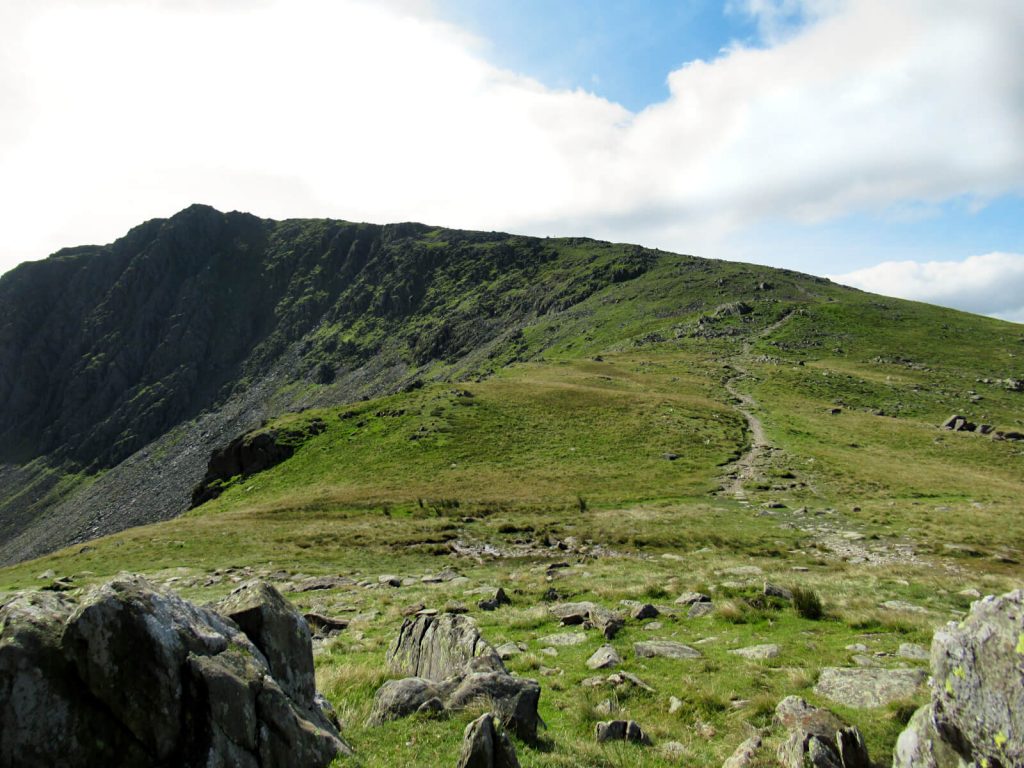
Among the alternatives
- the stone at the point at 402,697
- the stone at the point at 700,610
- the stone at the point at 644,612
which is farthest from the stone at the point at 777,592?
the stone at the point at 402,697

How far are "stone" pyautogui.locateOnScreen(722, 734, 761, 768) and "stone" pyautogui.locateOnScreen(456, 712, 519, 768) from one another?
3207 mm

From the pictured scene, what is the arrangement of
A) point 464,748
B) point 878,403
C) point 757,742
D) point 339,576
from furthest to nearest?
1. point 878,403
2. point 339,576
3. point 757,742
4. point 464,748

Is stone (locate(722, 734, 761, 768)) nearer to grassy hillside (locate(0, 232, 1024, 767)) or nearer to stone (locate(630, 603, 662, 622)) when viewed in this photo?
grassy hillside (locate(0, 232, 1024, 767))

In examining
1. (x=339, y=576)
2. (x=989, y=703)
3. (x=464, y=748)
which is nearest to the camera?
(x=989, y=703)

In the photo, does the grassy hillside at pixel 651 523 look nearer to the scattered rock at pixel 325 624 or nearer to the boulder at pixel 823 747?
the boulder at pixel 823 747

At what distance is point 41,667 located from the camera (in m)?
6.23

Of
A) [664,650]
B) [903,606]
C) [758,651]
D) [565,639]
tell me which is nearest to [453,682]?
[565,639]

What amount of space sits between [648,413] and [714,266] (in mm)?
129268

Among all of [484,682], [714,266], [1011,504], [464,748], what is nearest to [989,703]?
[464,748]

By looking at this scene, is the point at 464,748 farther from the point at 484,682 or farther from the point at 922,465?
the point at 922,465

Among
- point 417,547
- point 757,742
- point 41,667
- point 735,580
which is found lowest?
point 417,547

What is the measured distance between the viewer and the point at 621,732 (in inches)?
370

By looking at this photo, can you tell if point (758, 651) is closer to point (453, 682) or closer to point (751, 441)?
point (453, 682)

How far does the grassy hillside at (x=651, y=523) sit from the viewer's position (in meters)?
11.6
